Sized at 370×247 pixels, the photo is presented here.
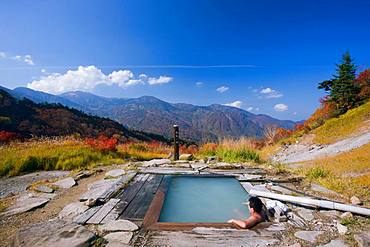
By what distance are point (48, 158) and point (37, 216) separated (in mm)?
3218

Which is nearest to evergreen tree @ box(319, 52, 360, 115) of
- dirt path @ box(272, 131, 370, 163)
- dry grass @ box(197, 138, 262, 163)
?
dirt path @ box(272, 131, 370, 163)

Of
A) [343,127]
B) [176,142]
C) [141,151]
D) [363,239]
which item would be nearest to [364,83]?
[343,127]

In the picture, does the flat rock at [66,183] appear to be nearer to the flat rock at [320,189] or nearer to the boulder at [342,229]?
the boulder at [342,229]

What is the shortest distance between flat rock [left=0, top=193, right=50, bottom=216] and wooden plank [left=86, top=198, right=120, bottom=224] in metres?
0.86

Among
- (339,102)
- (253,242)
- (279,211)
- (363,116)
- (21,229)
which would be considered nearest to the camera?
(253,242)

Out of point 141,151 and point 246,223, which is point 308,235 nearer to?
point 246,223

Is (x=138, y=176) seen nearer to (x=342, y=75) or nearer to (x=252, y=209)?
(x=252, y=209)

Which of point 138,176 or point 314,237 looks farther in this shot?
point 138,176

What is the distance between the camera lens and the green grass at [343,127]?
1275 centimetres

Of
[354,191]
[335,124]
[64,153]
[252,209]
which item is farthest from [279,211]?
[335,124]

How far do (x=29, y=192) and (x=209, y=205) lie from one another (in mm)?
2608

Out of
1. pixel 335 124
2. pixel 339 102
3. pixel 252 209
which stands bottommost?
pixel 252 209

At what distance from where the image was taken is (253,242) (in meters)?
1.94

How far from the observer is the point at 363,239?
6.15 feet
